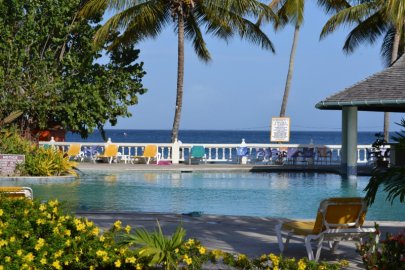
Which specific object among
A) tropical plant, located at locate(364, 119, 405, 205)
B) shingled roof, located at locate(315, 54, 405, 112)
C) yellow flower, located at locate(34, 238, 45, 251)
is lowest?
yellow flower, located at locate(34, 238, 45, 251)

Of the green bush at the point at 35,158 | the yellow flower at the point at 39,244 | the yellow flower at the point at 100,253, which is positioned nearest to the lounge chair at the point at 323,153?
the green bush at the point at 35,158

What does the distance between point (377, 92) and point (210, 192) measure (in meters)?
5.56

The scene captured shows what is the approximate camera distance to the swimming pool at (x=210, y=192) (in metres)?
14.6

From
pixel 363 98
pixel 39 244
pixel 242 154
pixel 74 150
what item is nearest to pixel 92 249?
pixel 39 244

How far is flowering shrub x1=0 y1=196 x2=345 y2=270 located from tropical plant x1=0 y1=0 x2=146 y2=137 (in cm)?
1747

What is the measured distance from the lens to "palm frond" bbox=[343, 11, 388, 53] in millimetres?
29464

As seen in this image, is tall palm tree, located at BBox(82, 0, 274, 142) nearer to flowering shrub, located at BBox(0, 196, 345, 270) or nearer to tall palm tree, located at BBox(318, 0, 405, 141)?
tall palm tree, located at BBox(318, 0, 405, 141)

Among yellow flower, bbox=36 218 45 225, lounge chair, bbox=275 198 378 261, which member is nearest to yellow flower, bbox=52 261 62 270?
yellow flower, bbox=36 218 45 225

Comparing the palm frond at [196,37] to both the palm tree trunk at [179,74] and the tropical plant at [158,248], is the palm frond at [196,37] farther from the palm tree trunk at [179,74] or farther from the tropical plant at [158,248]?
the tropical plant at [158,248]

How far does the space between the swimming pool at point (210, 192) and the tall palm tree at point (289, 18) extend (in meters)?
8.99

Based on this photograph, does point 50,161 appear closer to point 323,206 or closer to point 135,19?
point 135,19

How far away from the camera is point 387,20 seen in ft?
94.7

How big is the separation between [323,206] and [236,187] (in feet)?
39.9

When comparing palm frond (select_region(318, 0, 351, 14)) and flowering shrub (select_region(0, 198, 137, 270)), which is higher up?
palm frond (select_region(318, 0, 351, 14))
